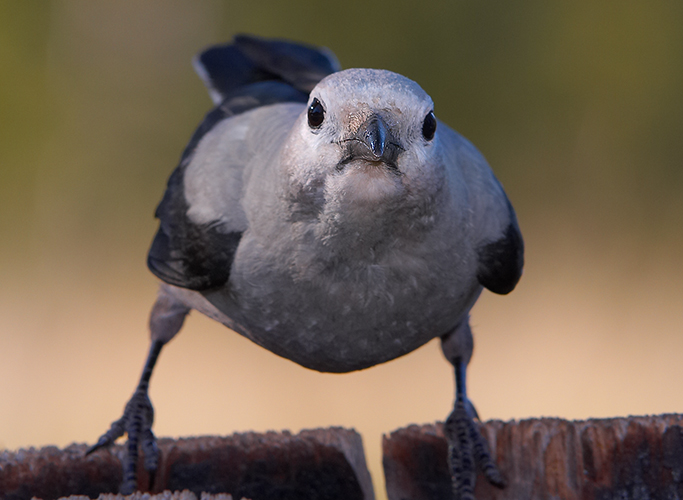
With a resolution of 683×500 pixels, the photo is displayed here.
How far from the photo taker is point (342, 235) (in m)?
3.16

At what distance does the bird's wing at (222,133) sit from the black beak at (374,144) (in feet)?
3.36

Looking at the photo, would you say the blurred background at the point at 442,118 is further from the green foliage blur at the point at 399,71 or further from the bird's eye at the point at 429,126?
the bird's eye at the point at 429,126

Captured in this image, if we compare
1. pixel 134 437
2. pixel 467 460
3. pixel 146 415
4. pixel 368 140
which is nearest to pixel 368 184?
pixel 368 140

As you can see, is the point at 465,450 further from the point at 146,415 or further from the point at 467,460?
the point at 146,415

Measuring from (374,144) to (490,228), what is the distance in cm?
122

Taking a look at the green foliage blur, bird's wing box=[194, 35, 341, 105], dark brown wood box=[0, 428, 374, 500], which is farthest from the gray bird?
the green foliage blur

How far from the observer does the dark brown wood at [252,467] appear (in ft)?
10.8

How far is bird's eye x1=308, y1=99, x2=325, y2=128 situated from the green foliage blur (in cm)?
523

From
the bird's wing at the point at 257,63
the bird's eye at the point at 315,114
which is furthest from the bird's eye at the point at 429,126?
the bird's wing at the point at 257,63

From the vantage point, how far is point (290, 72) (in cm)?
524

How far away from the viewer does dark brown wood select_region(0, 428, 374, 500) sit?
10.8 ft

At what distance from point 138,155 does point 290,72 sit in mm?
4158

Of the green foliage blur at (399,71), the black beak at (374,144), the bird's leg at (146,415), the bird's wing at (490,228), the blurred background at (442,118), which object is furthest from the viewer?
the green foliage blur at (399,71)

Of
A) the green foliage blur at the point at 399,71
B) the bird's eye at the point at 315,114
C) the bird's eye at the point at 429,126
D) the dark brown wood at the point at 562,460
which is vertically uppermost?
the green foliage blur at the point at 399,71
